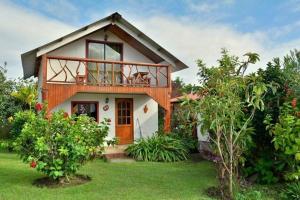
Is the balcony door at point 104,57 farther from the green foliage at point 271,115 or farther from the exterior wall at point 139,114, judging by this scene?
the green foliage at point 271,115

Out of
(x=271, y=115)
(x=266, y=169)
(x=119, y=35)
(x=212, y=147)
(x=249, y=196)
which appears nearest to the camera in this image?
(x=249, y=196)

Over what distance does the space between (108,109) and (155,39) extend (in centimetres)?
400

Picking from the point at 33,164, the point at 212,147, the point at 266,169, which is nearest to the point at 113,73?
the point at 212,147

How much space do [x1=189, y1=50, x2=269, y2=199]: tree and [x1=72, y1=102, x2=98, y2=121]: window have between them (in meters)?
8.62

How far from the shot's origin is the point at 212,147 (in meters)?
8.09

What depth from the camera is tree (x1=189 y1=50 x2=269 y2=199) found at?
6930 millimetres

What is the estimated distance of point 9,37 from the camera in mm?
16281

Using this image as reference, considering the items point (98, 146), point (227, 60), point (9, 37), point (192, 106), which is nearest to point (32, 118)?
point (98, 146)

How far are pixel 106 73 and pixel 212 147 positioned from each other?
848 cm

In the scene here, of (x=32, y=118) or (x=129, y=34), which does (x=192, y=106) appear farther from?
(x=129, y=34)

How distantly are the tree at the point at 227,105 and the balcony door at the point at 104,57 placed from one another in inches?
320

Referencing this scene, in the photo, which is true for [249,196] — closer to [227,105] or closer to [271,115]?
[227,105]

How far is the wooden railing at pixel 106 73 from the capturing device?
14.4 meters

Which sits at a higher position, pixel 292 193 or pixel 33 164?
pixel 33 164
